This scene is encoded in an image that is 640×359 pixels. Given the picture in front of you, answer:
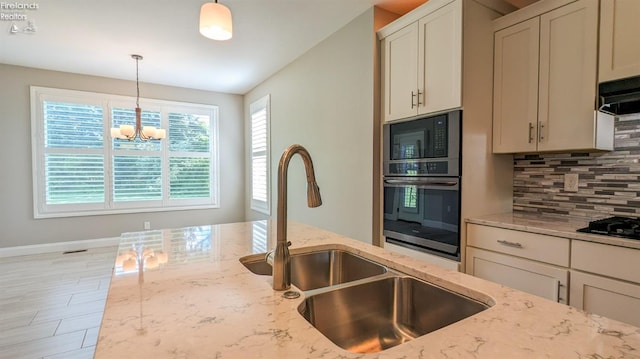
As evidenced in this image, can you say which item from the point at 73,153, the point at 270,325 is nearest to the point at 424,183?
the point at 270,325

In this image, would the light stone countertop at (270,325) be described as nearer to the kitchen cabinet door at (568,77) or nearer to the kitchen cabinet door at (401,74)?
the kitchen cabinet door at (568,77)

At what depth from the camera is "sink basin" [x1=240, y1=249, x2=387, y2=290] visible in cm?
129

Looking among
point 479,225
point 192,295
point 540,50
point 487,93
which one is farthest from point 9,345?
point 540,50

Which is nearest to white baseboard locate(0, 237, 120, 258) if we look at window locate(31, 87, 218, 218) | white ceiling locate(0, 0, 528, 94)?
window locate(31, 87, 218, 218)

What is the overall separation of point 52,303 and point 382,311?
128 inches

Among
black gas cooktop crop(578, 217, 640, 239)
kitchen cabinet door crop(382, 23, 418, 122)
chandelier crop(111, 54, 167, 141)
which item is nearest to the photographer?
black gas cooktop crop(578, 217, 640, 239)

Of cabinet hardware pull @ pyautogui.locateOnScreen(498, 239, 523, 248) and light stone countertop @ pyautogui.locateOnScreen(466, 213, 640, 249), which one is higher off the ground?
light stone countertop @ pyautogui.locateOnScreen(466, 213, 640, 249)

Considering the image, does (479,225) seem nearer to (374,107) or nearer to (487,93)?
(487,93)

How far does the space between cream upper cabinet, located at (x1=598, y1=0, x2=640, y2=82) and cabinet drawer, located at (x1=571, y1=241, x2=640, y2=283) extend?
91cm

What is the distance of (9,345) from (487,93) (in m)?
3.76

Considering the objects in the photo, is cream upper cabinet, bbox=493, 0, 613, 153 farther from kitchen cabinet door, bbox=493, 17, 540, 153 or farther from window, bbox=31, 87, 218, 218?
window, bbox=31, 87, 218, 218

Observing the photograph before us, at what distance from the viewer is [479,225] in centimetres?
200

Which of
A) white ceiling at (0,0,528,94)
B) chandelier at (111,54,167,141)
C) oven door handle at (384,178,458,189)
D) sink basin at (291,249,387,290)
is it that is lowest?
sink basin at (291,249,387,290)

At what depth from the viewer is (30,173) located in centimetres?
436
